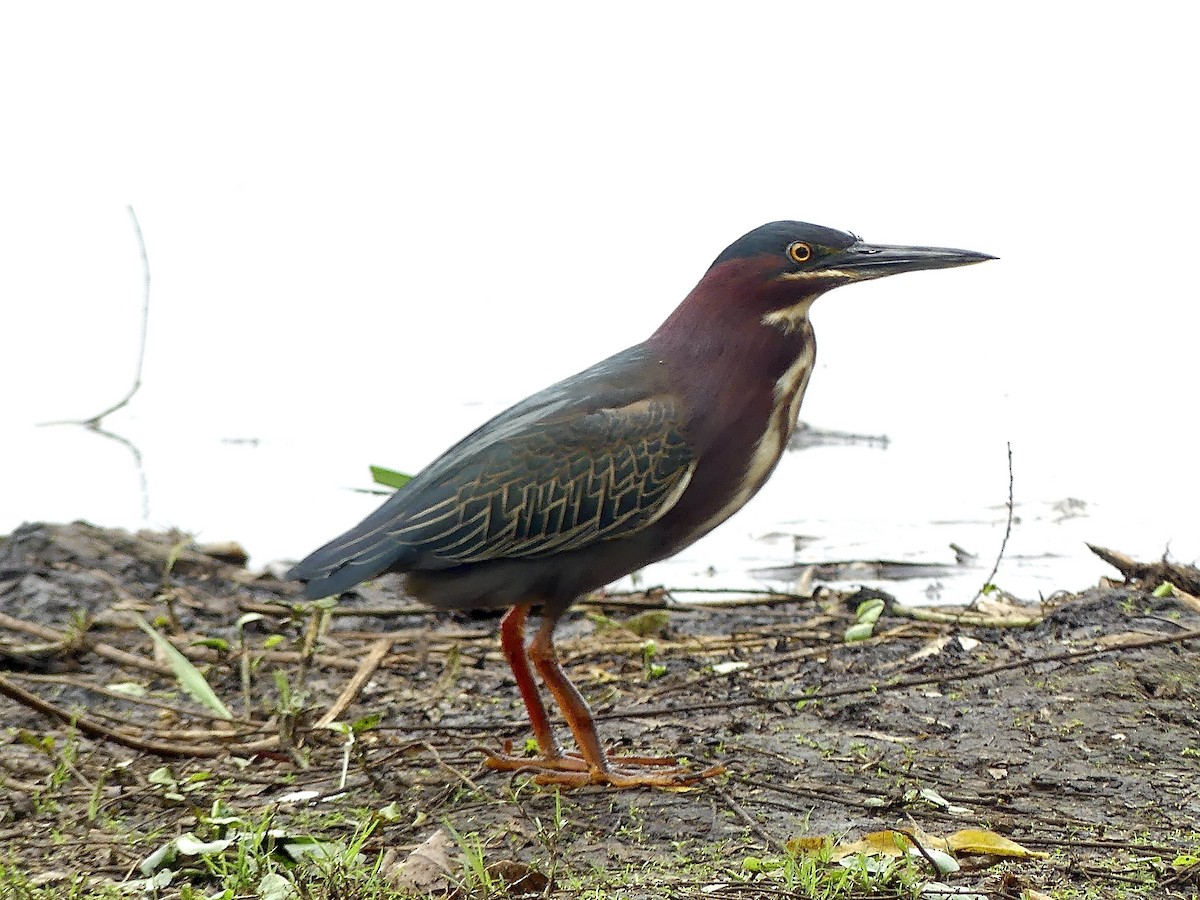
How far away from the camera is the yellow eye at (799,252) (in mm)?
3566

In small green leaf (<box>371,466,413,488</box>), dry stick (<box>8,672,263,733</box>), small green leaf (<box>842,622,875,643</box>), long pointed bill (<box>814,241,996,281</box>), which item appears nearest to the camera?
long pointed bill (<box>814,241,996,281</box>)

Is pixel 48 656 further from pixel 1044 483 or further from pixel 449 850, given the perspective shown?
pixel 1044 483

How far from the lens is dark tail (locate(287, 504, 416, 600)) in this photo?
354 cm

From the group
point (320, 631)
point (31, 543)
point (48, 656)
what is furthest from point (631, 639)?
point (31, 543)

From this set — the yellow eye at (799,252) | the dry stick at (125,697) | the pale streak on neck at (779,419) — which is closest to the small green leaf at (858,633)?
the pale streak on neck at (779,419)

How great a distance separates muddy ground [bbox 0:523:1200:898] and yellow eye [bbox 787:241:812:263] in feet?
4.02

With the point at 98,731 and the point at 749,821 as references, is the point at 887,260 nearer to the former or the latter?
the point at 749,821

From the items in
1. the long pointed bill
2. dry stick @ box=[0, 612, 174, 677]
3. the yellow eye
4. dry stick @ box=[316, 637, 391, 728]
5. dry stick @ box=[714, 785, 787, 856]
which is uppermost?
the yellow eye

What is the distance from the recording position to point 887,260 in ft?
11.6

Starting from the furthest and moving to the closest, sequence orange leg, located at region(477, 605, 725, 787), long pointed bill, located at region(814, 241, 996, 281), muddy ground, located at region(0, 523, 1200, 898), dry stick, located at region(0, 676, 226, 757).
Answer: dry stick, located at region(0, 676, 226, 757), long pointed bill, located at region(814, 241, 996, 281), orange leg, located at region(477, 605, 725, 787), muddy ground, located at region(0, 523, 1200, 898)

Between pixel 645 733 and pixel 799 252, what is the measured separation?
4.68 ft

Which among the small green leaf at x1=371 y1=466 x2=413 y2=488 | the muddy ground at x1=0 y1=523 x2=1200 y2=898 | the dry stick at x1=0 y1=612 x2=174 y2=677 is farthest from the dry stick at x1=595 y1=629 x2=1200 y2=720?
the dry stick at x1=0 y1=612 x2=174 y2=677

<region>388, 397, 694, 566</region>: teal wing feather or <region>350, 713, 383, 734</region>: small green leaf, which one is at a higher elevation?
<region>388, 397, 694, 566</region>: teal wing feather

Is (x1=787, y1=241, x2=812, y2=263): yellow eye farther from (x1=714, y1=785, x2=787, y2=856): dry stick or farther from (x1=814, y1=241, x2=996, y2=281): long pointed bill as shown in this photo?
(x1=714, y1=785, x2=787, y2=856): dry stick
